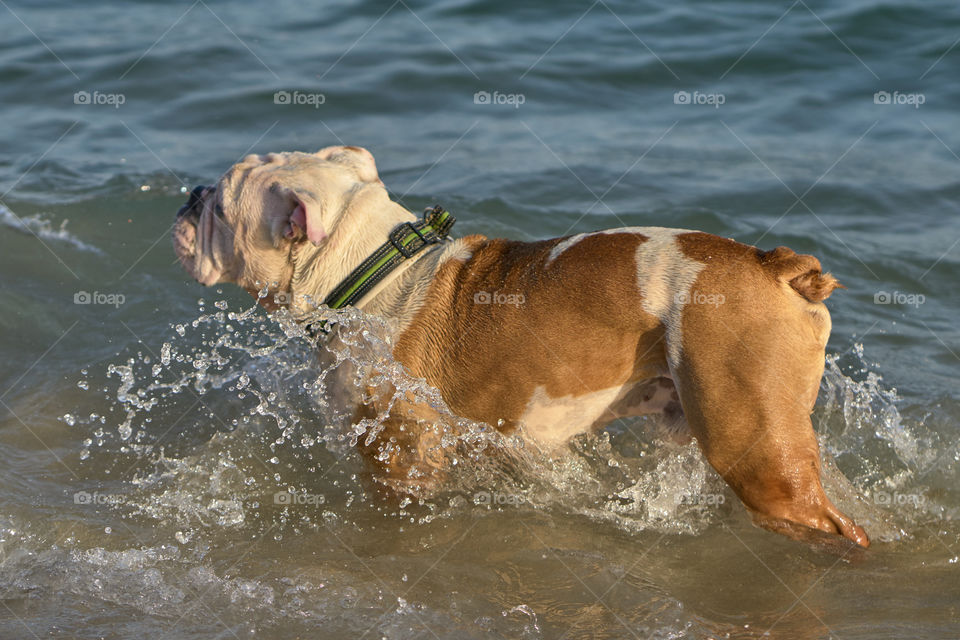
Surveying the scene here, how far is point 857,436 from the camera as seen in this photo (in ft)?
17.6

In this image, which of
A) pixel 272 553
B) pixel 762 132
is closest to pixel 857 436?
pixel 272 553

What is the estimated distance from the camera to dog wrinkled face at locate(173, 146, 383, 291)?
4348 millimetres

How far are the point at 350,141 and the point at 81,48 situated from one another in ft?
14.3

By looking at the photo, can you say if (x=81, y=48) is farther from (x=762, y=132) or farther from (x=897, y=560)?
(x=897, y=560)
